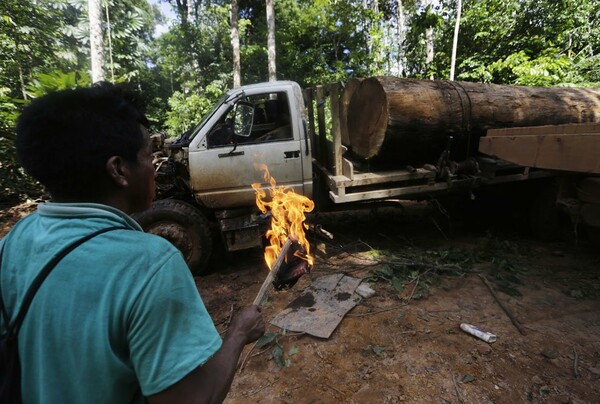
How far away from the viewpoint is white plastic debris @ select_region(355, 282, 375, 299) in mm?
3414

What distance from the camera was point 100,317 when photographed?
27.8 inches

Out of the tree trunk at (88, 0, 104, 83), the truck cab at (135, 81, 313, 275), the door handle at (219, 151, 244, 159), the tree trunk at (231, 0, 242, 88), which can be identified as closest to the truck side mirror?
the truck cab at (135, 81, 313, 275)

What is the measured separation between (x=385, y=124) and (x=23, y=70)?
11.1 metres

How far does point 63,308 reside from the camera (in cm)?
71

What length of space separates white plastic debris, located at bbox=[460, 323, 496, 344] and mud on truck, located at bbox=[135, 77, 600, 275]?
1.85 metres

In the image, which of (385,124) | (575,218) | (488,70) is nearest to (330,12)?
(488,70)

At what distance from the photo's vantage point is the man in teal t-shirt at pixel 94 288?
0.71 metres

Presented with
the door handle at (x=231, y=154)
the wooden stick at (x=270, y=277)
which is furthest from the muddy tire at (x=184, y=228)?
the wooden stick at (x=270, y=277)

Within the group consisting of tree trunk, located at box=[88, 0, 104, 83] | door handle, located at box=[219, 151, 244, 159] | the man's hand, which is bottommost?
the man's hand

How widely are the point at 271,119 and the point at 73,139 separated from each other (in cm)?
399

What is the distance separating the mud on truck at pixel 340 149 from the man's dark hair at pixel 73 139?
10.8ft

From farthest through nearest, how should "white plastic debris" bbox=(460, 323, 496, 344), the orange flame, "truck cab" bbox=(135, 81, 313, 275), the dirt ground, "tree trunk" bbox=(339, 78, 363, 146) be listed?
"tree trunk" bbox=(339, 78, 363, 146)
the orange flame
"truck cab" bbox=(135, 81, 313, 275)
"white plastic debris" bbox=(460, 323, 496, 344)
the dirt ground

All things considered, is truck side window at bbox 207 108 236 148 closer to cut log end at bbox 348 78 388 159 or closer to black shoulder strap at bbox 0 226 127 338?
cut log end at bbox 348 78 388 159

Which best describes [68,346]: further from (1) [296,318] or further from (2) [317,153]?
(2) [317,153]
